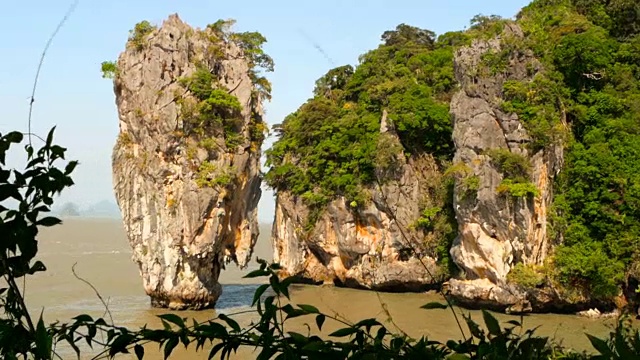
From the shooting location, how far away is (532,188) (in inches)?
611

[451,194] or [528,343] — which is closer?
[528,343]

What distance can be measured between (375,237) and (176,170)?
6.66 meters

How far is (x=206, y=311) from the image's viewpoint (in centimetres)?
1600

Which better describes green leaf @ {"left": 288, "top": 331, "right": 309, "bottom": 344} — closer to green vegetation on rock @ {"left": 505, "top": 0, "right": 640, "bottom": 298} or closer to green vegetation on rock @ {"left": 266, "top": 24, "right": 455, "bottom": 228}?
green vegetation on rock @ {"left": 505, "top": 0, "right": 640, "bottom": 298}

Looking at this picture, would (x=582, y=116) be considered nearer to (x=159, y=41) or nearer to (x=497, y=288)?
(x=497, y=288)

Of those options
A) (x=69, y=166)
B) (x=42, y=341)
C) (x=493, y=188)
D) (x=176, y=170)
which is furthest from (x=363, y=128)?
(x=42, y=341)

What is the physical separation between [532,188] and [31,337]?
15216 mm

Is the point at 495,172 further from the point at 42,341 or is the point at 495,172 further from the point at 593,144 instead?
the point at 42,341

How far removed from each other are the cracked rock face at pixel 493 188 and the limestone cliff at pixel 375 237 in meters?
2.56

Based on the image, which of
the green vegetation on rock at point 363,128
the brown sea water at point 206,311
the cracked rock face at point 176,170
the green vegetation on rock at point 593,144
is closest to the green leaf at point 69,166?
the brown sea water at point 206,311

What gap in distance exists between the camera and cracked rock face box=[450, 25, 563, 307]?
15.7 m

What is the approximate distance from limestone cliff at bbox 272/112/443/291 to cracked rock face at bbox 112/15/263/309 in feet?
13.0

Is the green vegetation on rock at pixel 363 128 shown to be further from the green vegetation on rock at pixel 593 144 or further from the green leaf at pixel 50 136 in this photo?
the green leaf at pixel 50 136

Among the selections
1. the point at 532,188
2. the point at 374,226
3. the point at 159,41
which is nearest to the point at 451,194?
the point at 374,226
